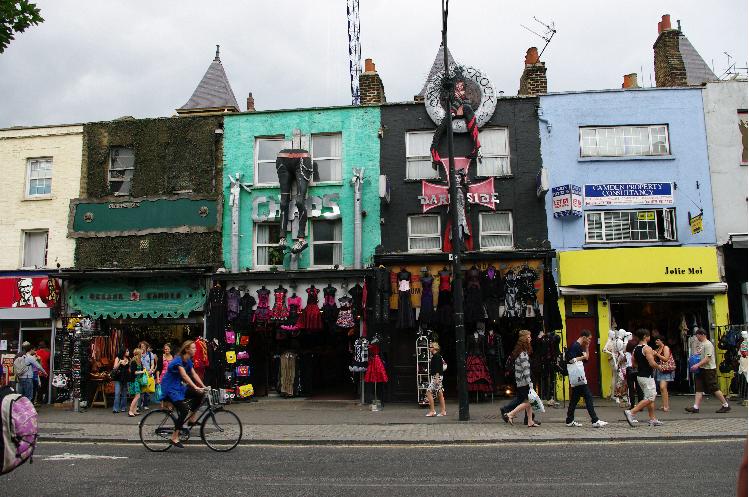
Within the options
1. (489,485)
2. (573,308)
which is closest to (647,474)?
(489,485)

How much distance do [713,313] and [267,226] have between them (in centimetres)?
1359

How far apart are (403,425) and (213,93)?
23.4m

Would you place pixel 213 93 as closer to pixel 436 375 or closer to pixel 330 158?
pixel 330 158

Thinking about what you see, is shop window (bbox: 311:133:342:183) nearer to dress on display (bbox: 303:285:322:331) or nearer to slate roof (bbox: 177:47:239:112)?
dress on display (bbox: 303:285:322:331)

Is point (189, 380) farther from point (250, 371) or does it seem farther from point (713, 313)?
point (713, 313)

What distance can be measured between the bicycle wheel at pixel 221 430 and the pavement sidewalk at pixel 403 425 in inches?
33.8

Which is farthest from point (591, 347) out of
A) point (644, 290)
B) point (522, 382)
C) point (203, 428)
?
point (203, 428)

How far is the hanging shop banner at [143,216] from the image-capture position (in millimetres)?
20359

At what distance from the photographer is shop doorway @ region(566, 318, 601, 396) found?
1853 cm

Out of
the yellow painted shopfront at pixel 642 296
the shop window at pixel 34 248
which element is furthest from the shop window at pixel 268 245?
the yellow painted shopfront at pixel 642 296

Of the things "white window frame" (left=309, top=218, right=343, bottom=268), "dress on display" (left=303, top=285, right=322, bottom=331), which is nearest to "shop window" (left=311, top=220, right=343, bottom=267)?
"white window frame" (left=309, top=218, right=343, bottom=268)

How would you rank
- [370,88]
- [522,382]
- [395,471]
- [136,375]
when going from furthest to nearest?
[370,88], [136,375], [522,382], [395,471]

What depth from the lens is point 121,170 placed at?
21.3 m

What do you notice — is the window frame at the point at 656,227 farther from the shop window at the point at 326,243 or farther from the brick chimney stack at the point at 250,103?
the brick chimney stack at the point at 250,103
